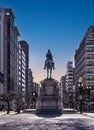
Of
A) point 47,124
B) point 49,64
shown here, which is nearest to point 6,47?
point 49,64

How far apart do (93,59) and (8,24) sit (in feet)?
142

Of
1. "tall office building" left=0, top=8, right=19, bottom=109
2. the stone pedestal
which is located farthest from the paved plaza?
"tall office building" left=0, top=8, right=19, bottom=109

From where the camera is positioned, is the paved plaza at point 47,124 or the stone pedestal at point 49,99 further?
the stone pedestal at point 49,99

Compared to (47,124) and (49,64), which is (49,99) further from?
(47,124)

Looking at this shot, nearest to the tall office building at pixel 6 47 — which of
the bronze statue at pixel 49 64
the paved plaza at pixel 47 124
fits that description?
the bronze statue at pixel 49 64

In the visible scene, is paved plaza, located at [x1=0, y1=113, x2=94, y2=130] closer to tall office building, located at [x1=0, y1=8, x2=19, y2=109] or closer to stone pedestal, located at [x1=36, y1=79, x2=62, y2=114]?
stone pedestal, located at [x1=36, y1=79, x2=62, y2=114]

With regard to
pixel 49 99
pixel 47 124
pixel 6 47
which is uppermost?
pixel 6 47

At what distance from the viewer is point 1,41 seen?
532 ft

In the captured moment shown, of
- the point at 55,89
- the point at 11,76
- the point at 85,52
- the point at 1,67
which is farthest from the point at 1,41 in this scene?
the point at 55,89

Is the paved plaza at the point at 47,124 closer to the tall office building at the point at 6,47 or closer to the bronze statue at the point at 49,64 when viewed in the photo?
the bronze statue at the point at 49,64

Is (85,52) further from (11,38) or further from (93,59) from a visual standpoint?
(11,38)

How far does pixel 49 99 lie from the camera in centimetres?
7581

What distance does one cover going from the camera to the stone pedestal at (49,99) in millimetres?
72912

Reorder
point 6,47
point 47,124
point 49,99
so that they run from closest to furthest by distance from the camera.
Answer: point 47,124, point 49,99, point 6,47
